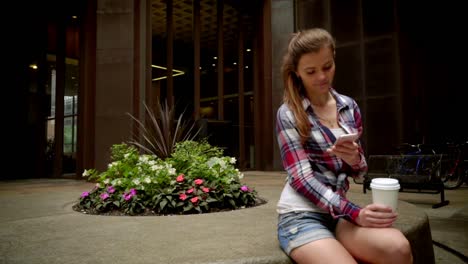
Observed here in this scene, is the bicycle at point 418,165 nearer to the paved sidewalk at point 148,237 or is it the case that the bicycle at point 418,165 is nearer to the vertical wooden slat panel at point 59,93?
the paved sidewalk at point 148,237

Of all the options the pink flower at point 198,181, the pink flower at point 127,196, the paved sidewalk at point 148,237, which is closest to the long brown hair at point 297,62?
the paved sidewalk at point 148,237

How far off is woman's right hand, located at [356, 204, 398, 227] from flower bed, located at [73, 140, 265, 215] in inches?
88.7

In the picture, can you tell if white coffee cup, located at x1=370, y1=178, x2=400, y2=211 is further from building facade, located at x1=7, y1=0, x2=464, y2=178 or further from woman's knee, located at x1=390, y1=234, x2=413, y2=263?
building facade, located at x1=7, y1=0, x2=464, y2=178

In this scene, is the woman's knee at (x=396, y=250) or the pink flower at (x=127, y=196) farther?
the pink flower at (x=127, y=196)

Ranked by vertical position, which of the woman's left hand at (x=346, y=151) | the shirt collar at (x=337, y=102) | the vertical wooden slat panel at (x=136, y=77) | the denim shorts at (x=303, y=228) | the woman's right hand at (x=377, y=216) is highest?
the vertical wooden slat panel at (x=136, y=77)

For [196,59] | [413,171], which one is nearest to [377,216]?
[413,171]

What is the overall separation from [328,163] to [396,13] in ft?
30.3

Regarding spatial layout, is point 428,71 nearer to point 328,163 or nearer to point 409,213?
point 409,213

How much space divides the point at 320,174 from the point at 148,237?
132 cm

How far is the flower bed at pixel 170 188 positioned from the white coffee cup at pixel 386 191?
235 cm

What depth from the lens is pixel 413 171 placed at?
5449 mm

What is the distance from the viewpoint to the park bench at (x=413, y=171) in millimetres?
5011

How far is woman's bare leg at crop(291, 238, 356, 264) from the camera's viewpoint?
4.29 ft

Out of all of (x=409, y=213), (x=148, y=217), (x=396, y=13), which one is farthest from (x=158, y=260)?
(x=396, y=13)
